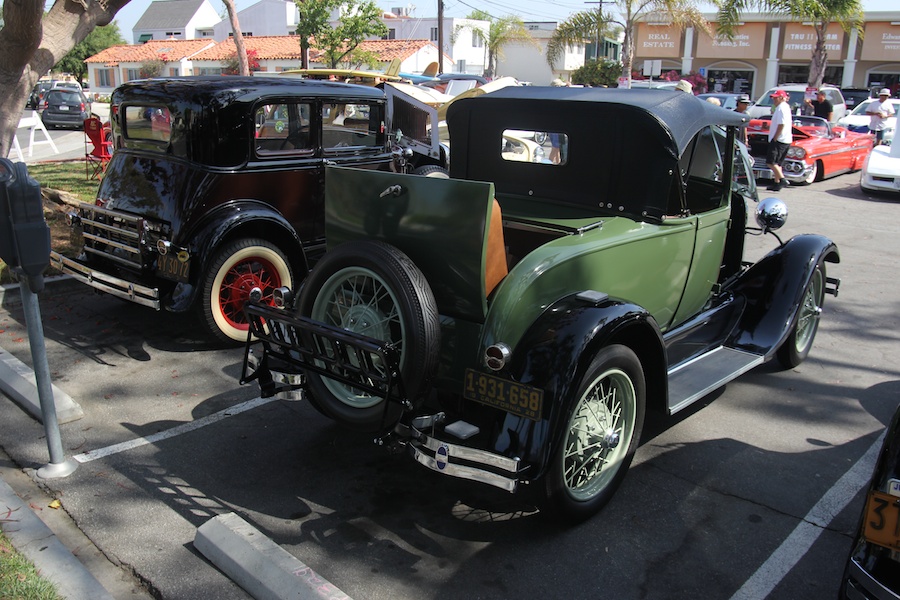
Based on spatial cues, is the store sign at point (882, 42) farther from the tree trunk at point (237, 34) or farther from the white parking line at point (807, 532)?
the white parking line at point (807, 532)

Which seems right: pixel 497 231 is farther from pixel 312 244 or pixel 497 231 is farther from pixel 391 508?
pixel 312 244

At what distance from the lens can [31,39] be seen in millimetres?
6852

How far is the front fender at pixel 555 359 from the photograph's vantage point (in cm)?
315

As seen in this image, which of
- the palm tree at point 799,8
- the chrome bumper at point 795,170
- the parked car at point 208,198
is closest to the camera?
the parked car at point 208,198

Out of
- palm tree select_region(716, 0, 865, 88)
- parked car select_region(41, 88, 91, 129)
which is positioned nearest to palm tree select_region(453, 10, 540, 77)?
palm tree select_region(716, 0, 865, 88)

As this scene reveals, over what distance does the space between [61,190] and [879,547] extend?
10.9 metres

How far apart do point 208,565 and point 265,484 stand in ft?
2.28

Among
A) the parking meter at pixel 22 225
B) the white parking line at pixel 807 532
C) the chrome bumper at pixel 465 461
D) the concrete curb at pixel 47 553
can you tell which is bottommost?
the white parking line at pixel 807 532

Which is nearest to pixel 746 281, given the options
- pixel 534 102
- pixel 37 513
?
pixel 534 102

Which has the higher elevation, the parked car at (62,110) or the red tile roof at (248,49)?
the red tile roof at (248,49)

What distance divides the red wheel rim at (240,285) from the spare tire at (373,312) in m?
2.37

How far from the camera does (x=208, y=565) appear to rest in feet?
10.6

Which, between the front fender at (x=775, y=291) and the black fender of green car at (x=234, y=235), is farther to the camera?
the black fender of green car at (x=234, y=235)

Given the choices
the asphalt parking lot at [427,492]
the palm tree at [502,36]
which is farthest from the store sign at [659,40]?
the asphalt parking lot at [427,492]
